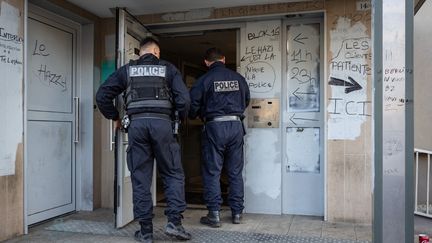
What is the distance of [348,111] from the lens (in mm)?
4652

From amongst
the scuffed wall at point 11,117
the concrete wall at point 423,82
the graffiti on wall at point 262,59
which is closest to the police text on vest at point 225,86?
the graffiti on wall at point 262,59

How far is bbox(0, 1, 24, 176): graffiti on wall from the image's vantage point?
3.91m

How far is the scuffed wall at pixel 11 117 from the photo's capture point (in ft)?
12.8

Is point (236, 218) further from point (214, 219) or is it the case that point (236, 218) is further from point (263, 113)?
point (263, 113)

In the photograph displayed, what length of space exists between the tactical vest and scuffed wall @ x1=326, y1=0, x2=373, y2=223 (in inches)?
77.5

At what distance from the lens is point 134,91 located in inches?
153

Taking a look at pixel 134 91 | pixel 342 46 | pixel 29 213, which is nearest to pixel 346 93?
pixel 342 46

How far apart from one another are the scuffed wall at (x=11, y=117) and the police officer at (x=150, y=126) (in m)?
0.85

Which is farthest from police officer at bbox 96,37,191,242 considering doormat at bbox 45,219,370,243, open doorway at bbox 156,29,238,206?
open doorway at bbox 156,29,238,206

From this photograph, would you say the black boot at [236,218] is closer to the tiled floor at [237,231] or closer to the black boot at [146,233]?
the tiled floor at [237,231]

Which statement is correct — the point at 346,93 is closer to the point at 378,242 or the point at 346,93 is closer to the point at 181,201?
the point at 181,201

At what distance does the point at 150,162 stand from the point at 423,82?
3.61 meters

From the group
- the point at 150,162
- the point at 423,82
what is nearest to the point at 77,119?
the point at 150,162

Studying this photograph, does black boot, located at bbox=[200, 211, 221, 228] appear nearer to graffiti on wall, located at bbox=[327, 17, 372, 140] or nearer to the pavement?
the pavement
